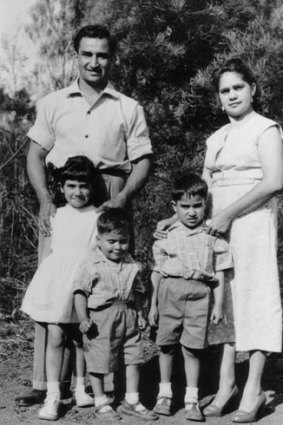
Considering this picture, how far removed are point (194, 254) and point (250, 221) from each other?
0.38 m

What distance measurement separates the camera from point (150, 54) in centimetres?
574

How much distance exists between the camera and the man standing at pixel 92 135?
14.3 ft

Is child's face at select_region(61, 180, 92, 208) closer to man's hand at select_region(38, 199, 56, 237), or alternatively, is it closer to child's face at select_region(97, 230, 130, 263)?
man's hand at select_region(38, 199, 56, 237)

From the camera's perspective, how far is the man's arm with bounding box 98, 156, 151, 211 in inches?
169

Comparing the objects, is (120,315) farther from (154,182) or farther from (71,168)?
(154,182)

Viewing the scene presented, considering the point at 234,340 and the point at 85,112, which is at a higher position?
the point at 85,112

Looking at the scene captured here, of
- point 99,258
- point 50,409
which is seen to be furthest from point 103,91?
point 50,409

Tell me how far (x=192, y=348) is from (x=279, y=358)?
1788mm

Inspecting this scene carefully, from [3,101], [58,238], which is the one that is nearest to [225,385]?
[58,238]

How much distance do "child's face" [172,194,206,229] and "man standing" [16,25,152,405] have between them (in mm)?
351

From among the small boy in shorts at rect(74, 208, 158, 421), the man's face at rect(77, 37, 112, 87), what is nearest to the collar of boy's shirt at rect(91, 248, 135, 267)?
the small boy in shorts at rect(74, 208, 158, 421)

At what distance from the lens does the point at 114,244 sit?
162 inches

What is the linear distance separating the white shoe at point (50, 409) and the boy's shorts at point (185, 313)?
699 millimetres

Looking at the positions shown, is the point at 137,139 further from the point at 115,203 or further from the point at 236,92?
the point at 236,92
